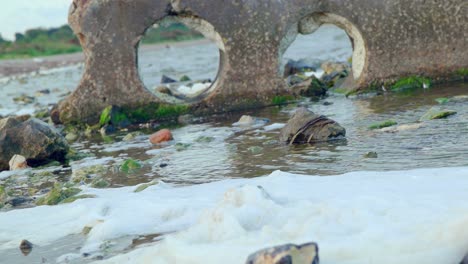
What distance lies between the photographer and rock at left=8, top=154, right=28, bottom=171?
9.22 meters

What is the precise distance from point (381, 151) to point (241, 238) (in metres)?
3.11

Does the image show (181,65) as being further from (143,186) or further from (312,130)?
(143,186)

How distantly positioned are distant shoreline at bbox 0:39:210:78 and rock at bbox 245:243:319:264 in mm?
30428

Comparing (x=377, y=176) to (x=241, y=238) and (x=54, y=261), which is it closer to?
(x=241, y=238)

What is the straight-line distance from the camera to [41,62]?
133 feet

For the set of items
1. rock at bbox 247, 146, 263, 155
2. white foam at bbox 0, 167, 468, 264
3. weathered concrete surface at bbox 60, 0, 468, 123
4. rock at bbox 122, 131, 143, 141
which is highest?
weathered concrete surface at bbox 60, 0, 468, 123

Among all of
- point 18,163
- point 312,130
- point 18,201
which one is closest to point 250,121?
point 312,130

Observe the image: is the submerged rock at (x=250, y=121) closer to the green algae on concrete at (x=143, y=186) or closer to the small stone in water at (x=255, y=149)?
the small stone in water at (x=255, y=149)

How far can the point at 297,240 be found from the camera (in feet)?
15.9

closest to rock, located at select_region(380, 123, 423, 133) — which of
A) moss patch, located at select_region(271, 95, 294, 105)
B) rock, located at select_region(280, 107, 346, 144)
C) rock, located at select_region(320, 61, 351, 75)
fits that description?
rock, located at select_region(280, 107, 346, 144)

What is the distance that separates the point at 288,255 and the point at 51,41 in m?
49.0

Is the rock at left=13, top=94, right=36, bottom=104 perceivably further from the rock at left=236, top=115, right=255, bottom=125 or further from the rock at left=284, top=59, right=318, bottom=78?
the rock at left=236, top=115, right=255, bottom=125

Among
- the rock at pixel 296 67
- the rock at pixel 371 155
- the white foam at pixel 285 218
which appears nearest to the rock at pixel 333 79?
the rock at pixel 296 67

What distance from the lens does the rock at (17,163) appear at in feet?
30.2
